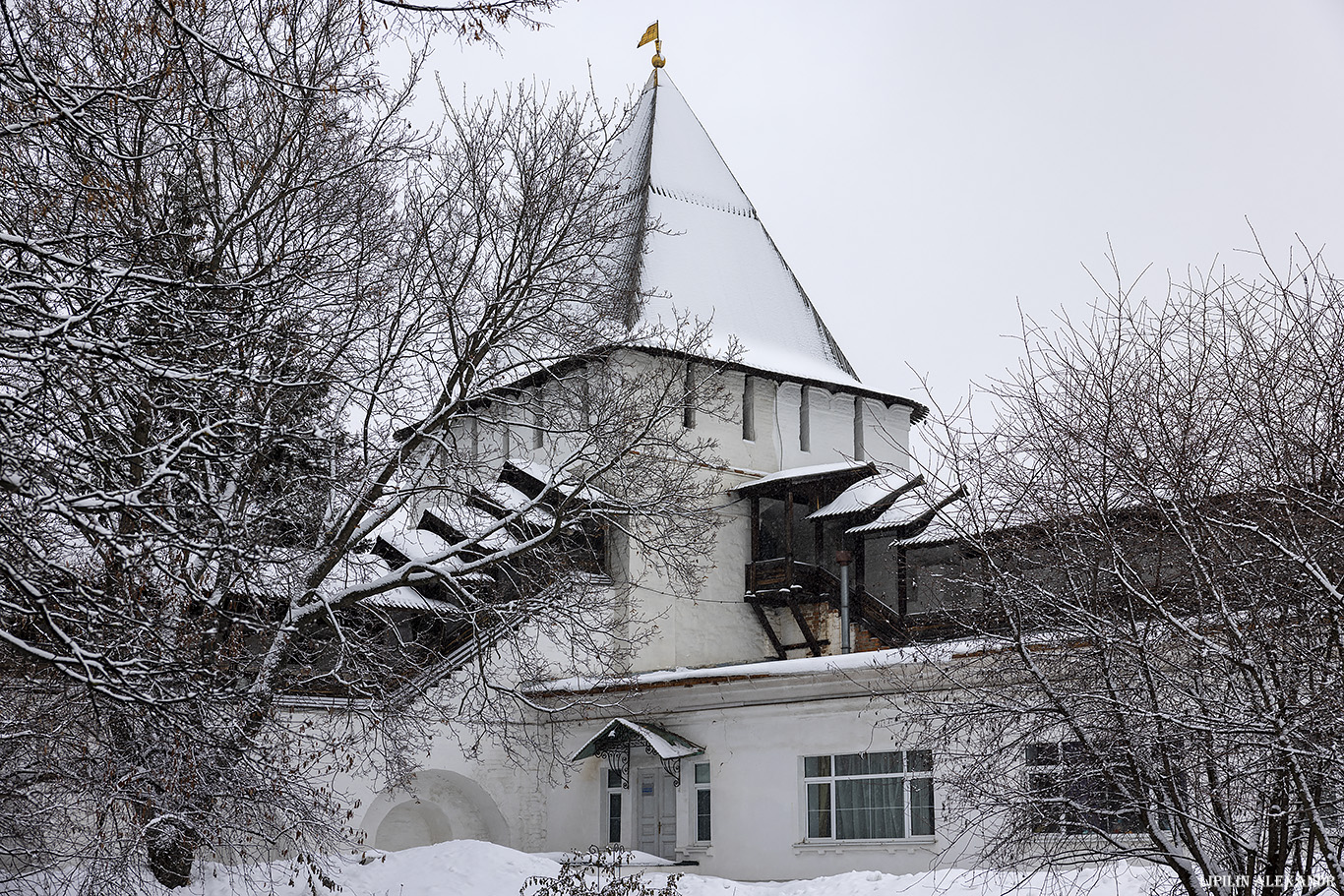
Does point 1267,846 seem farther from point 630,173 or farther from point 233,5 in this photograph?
point 630,173

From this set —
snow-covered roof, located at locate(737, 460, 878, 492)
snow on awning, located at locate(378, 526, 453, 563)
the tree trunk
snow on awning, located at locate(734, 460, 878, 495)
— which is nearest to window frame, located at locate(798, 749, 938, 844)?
snow on awning, located at locate(378, 526, 453, 563)

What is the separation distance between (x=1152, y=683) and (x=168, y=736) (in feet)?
18.4

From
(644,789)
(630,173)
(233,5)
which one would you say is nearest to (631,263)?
(630,173)

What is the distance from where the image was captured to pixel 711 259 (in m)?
32.4

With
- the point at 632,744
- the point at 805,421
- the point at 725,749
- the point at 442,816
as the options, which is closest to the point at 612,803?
the point at 632,744

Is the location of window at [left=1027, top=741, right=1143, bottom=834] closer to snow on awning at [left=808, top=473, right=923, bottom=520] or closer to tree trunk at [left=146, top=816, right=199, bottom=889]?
tree trunk at [left=146, top=816, right=199, bottom=889]

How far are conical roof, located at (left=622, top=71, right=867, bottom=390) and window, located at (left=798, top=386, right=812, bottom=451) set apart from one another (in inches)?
19.5

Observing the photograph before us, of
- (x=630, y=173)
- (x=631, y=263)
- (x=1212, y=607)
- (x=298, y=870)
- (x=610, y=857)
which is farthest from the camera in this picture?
(x=630, y=173)

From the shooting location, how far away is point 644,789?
21.2 metres

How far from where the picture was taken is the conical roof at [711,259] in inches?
1213

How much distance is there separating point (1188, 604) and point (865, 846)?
30.3ft

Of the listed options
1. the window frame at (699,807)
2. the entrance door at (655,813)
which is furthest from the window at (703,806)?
the entrance door at (655,813)

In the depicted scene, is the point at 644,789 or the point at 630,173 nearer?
→ the point at 644,789

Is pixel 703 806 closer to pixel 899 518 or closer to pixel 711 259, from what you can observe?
pixel 899 518
